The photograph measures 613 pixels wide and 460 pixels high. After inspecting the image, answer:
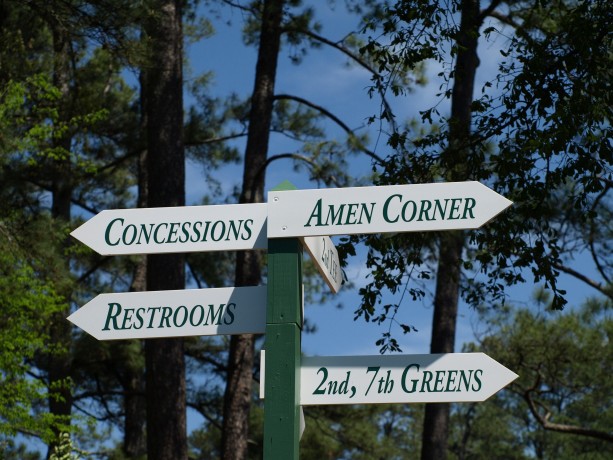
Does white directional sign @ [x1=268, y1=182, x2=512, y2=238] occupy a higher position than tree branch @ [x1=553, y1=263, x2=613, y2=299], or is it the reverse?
tree branch @ [x1=553, y1=263, x2=613, y2=299]

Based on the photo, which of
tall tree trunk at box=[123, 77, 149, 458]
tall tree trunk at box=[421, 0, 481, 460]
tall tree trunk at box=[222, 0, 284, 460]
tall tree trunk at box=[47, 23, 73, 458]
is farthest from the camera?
tall tree trunk at box=[123, 77, 149, 458]

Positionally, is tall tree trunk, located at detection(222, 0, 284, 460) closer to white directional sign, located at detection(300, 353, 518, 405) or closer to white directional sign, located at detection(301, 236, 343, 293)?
white directional sign, located at detection(301, 236, 343, 293)

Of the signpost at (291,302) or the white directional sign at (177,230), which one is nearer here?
the signpost at (291,302)

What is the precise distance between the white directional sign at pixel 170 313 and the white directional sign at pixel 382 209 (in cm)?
36

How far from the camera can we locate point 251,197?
1463cm

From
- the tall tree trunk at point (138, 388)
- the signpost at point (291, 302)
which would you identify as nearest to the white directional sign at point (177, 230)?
the signpost at point (291, 302)

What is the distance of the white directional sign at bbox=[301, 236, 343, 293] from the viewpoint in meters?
4.86

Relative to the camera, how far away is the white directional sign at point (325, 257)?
486cm

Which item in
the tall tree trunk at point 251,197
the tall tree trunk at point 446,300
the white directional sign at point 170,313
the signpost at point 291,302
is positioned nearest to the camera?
the signpost at point 291,302

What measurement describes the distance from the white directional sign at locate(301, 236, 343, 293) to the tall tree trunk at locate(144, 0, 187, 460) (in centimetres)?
656

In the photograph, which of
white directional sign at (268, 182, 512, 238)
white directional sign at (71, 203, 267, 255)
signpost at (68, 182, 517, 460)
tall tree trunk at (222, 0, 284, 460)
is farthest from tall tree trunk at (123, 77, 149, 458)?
white directional sign at (268, 182, 512, 238)

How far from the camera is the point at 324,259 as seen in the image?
5070mm

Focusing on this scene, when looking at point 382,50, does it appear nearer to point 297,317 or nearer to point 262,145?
point 297,317

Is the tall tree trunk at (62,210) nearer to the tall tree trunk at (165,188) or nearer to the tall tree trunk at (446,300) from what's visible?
the tall tree trunk at (165,188)
